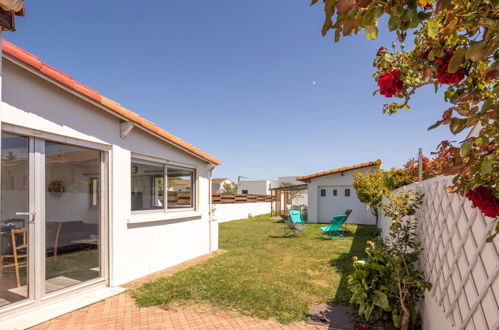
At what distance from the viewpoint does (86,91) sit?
203 inches

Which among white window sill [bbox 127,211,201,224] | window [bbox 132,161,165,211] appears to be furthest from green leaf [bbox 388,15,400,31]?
window [bbox 132,161,165,211]

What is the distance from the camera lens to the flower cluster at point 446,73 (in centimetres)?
146

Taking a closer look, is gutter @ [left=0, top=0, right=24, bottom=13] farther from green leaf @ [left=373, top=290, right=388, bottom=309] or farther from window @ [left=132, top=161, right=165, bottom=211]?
green leaf @ [left=373, top=290, right=388, bottom=309]

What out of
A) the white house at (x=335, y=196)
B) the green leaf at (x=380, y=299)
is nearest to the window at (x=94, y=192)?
the green leaf at (x=380, y=299)

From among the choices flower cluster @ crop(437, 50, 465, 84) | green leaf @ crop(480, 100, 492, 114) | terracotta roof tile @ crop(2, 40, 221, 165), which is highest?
terracotta roof tile @ crop(2, 40, 221, 165)

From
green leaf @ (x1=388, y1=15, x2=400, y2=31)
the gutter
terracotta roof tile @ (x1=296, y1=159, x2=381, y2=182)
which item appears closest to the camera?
A: green leaf @ (x1=388, y1=15, x2=400, y2=31)

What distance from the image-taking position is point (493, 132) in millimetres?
1265

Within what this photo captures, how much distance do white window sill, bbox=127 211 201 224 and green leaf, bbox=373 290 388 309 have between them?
489cm

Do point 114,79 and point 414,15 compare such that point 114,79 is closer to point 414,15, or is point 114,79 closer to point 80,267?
point 80,267

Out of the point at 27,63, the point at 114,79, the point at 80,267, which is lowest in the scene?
the point at 80,267

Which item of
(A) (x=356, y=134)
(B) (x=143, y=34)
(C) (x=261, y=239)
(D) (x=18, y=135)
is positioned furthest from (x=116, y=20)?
(A) (x=356, y=134)

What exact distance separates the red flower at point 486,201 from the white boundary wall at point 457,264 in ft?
2.70

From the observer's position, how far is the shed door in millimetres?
18000

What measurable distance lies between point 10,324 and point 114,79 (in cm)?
1040
